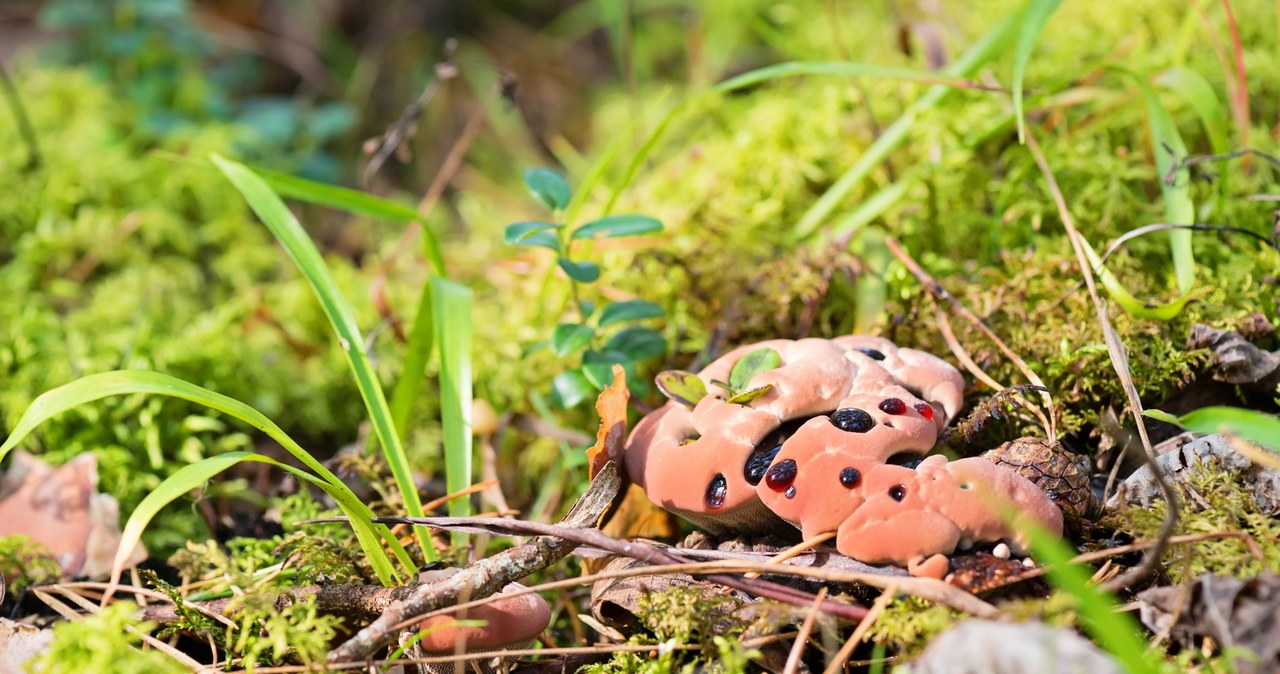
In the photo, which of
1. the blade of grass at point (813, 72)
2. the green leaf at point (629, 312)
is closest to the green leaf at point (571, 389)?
the green leaf at point (629, 312)

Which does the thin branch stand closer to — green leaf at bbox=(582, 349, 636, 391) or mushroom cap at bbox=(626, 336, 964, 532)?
green leaf at bbox=(582, 349, 636, 391)

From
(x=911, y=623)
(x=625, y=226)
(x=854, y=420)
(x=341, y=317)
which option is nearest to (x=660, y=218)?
(x=625, y=226)

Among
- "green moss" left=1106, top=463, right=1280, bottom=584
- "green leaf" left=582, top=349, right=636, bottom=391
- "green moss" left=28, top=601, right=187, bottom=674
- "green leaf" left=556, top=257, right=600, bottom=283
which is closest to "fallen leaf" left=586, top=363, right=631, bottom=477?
"green leaf" left=582, top=349, right=636, bottom=391

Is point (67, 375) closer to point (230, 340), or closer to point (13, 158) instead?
point (230, 340)

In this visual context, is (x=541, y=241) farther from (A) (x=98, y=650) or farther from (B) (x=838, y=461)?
(A) (x=98, y=650)

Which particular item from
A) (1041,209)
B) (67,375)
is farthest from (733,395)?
(67,375)

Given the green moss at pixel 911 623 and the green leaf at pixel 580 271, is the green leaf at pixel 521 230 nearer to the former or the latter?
the green leaf at pixel 580 271
